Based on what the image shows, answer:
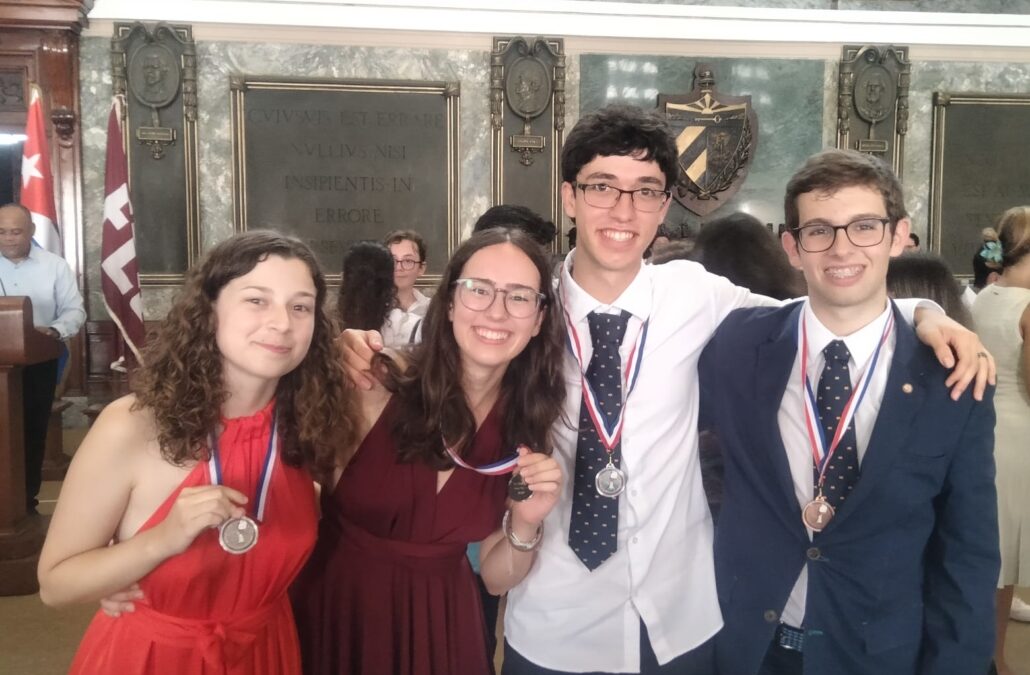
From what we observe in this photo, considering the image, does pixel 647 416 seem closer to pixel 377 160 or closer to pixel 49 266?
pixel 49 266

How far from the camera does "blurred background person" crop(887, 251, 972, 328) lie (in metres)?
2.42

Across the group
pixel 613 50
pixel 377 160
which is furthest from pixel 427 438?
pixel 613 50

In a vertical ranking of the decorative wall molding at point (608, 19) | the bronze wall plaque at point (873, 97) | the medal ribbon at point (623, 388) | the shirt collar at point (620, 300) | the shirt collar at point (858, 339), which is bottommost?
the medal ribbon at point (623, 388)

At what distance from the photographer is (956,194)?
26.6ft

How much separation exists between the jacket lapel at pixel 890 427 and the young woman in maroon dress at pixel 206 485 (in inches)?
44.8

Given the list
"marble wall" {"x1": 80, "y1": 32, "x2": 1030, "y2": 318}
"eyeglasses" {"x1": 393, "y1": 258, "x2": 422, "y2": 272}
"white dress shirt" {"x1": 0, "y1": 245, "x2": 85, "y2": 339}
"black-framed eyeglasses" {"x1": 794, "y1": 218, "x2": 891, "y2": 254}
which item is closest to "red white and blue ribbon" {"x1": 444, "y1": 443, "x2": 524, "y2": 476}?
"black-framed eyeglasses" {"x1": 794, "y1": 218, "x2": 891, "y2": 254}

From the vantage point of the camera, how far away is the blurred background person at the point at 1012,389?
2924 mm

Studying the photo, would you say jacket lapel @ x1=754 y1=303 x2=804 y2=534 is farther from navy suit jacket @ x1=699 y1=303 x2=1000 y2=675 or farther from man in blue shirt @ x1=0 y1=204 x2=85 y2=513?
man in blue shirt @ x1=0 y1=204 x2=85 y2=513

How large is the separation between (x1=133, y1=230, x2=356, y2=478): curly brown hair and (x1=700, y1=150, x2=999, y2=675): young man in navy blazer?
3.06 ft

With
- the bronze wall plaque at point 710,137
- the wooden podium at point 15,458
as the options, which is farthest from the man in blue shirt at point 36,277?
the bronze wall plaque at point 710,137

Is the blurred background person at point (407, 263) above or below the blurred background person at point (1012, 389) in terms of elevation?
above

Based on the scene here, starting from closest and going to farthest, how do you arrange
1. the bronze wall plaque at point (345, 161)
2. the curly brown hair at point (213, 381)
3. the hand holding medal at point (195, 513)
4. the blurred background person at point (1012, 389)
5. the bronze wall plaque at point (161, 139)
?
1. the hand holding medal at point (195, 513)
2. the curly brown hair at point (213, 381)
3. the blurred background person at point (1012, 389)
4. the bronze wall plaque at point (161, 139)
5. the bronze wall plaque at point (345, 161)

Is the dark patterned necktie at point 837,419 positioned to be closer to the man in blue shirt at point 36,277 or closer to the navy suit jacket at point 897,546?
the navy suit jacket at point 897,546

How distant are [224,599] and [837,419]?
1.36 metres
